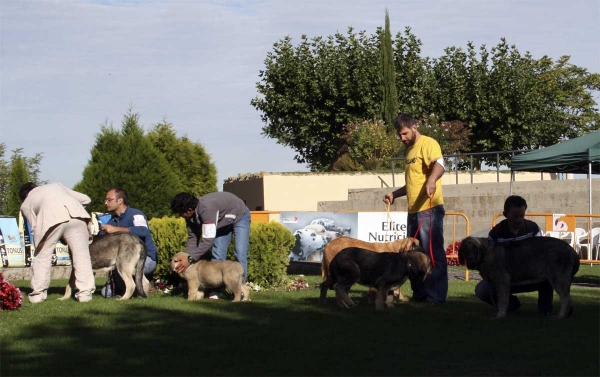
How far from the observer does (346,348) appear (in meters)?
7.32

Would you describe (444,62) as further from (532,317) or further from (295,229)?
(532,317)

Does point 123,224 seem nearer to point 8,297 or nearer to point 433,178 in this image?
point 8,297

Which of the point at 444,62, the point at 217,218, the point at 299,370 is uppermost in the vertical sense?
the point at 444,62

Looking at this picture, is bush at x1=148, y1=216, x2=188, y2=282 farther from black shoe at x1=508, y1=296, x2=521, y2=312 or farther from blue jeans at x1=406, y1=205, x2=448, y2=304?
black shoe at x1=508, y1=296, x2=521, y2=312

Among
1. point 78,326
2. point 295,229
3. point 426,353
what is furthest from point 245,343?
point 295,229

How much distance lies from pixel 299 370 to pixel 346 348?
3.34 feet

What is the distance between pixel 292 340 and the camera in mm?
7770

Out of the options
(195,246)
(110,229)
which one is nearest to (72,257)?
(110,229)

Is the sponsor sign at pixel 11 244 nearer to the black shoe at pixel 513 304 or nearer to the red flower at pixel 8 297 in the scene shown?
the red flower at pixel 8 297

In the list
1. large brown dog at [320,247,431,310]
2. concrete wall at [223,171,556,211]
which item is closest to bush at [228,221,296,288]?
large brown dog at [320,247,431,310]

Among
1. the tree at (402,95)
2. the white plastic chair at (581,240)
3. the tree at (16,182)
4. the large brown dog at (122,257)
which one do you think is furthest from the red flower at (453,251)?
the tree at (402,95)

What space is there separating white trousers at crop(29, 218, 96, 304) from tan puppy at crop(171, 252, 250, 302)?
129 centimetres

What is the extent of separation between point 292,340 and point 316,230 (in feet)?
36.4

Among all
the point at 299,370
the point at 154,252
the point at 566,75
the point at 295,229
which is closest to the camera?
the point at 299,370
